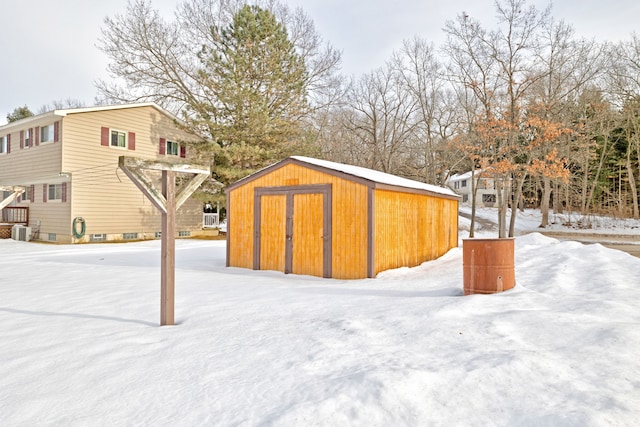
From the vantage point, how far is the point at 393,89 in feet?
93.1

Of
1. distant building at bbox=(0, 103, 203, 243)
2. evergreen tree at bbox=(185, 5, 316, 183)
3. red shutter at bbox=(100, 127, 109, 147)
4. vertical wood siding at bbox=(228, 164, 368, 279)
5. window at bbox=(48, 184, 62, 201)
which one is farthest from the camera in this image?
evergreen tree at bbox=(185, 5, 316, 183)

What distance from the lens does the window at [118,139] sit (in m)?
18.4

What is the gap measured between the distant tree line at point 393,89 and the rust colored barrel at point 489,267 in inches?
491

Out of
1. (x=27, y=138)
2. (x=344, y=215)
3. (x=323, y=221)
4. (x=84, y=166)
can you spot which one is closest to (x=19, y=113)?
(x=27, y=138)

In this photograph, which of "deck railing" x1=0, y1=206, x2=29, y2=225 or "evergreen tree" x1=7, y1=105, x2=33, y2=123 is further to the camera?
"evergreen tree" x1=7, y1=105, x2=33, y2=123

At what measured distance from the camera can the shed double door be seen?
8562mm

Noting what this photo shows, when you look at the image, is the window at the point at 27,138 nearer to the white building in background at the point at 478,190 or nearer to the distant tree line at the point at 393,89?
the distant tree line at the point at 393,89

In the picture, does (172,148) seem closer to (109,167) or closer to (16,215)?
(109,167)

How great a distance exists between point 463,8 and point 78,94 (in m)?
46.7

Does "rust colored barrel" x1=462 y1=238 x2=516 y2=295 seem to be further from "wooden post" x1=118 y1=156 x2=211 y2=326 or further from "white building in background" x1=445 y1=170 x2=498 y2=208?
"white building in background" x1=445 y1=170 x2=498 y2=208

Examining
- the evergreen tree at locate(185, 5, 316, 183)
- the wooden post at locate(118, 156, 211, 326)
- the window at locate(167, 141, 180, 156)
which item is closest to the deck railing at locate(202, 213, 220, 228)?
the evergreen tree at locate(185, 5, 316, 183)

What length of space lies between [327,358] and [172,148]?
19668 mm

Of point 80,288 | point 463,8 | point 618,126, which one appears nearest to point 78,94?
point 463,8

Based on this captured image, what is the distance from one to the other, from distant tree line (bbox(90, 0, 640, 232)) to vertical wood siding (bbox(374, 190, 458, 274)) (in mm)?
6913
